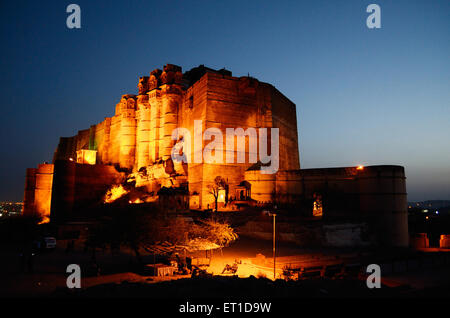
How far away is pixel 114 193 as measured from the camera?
41.6 meters

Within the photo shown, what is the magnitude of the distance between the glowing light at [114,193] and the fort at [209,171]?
2.96 feet

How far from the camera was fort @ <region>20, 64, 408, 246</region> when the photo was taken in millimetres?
25891

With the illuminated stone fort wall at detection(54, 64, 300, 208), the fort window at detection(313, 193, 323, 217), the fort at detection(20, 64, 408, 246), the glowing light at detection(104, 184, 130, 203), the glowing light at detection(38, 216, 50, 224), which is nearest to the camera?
the fort at detection(20, 64, 408, 246)

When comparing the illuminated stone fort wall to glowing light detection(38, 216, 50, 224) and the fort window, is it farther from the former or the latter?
glowing light detection(38, 216, 50, 224)

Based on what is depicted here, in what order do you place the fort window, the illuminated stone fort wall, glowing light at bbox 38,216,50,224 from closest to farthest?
the fort window < the illuminated stone fort wall < glowing light at bbox 38,216,50,224

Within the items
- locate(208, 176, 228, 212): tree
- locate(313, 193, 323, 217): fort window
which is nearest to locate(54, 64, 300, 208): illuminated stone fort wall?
locate(208, 176, 228, 212): tree

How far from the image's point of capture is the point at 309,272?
59.3 feet

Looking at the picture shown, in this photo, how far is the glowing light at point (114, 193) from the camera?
41031 mm

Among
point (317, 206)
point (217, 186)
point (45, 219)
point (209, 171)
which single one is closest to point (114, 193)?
point (45, 219)

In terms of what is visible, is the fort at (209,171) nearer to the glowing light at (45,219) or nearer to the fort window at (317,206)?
the fort window at (317,206)

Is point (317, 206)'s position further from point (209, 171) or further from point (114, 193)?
point (114, 193)

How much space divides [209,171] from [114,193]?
15.5m

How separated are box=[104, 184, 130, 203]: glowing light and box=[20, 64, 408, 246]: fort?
90cm
